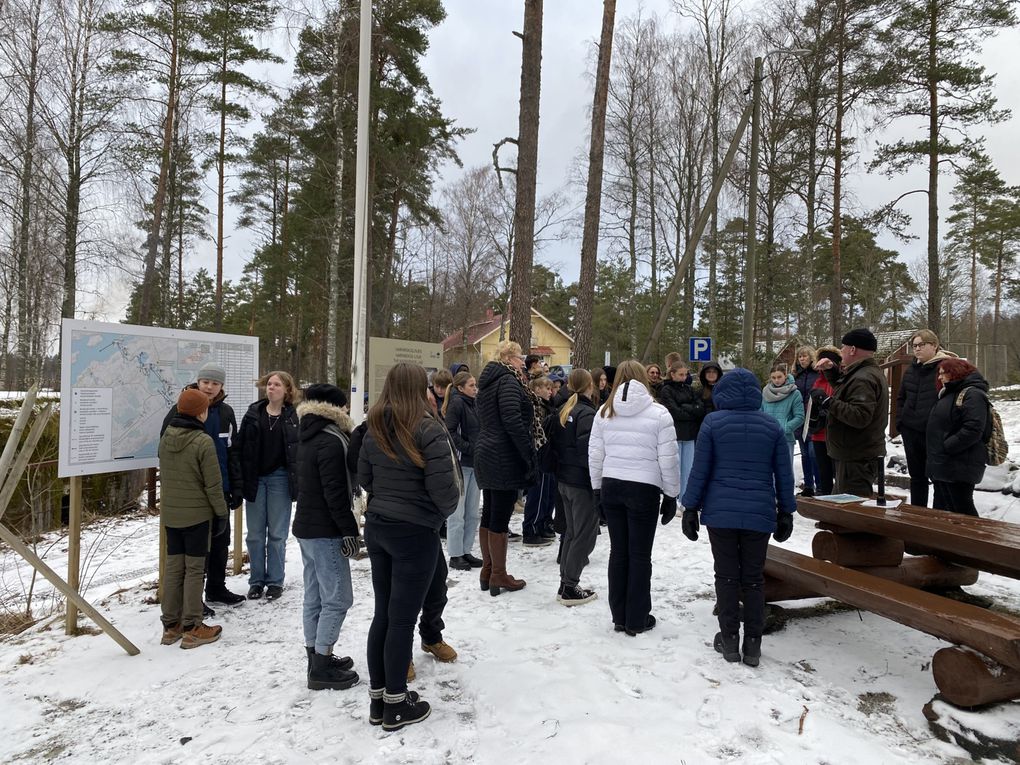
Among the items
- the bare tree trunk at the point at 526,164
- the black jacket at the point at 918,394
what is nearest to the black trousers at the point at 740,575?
the black jacket at the point at 918,394

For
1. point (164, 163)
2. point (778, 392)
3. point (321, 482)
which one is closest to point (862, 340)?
point (778, 392)

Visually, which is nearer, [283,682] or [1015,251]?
[283,682]

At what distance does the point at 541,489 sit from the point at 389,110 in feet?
46.0

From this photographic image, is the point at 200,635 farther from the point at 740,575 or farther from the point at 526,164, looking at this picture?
the point at 526,164

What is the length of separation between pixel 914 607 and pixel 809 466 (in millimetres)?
4973

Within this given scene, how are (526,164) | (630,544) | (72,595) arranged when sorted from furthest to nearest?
(526,164)
(630,544)
(72,595)

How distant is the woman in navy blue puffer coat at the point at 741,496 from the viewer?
330 centimetres

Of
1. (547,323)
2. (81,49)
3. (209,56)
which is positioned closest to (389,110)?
(209,56)

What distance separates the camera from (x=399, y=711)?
9.14 ft

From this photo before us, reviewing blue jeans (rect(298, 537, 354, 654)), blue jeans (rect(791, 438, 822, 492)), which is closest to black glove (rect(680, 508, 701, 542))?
blue jeans (rect(298, 537, 354, 654))

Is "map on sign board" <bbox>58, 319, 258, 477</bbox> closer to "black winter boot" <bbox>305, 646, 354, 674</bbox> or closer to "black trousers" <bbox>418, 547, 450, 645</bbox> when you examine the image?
"black winter boot" <bbox>305, 646, 354, 674</bbox>

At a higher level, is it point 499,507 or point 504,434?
point 504,434

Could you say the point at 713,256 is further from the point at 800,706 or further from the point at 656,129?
the point at 800,706

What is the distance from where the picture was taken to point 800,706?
2.90 metres
